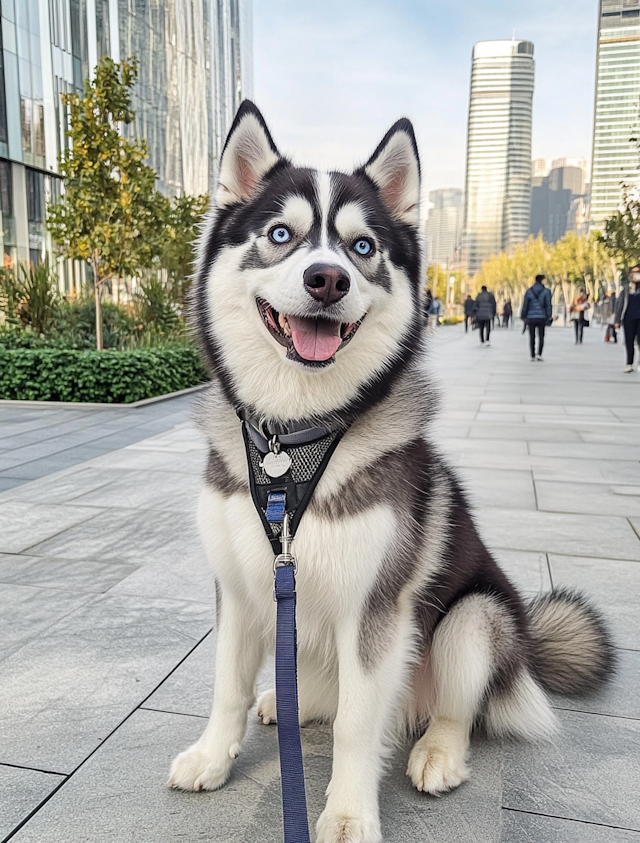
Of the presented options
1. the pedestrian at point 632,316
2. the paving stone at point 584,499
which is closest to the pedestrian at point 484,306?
the pedestrian at point 632,316

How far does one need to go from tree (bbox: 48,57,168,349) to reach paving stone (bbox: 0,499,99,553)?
24.7ft

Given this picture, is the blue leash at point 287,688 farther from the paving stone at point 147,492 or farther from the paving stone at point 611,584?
the paving stone at point 147,492

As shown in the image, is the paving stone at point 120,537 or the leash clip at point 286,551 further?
the paving stone at point 120,537

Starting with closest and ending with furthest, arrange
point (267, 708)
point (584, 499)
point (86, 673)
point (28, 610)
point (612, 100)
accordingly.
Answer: point (267, 708)
point (86, 673)
point (28, 610)
point (584, 499)
point (612, 100)

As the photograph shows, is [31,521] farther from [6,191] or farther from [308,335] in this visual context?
[6,191]

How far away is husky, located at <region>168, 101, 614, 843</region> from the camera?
1993 mm

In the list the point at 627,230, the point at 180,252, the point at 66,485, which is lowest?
the point at 66,485

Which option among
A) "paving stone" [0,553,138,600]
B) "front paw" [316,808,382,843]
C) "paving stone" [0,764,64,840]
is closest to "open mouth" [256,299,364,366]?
"front paw" [316,808,382,843]

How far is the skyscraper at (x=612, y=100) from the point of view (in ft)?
366

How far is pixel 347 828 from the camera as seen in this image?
195 centimetres

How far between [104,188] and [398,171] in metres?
11.0

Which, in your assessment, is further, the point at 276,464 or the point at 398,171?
the point at 398,171

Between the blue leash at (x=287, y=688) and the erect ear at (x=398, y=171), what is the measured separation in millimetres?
1023

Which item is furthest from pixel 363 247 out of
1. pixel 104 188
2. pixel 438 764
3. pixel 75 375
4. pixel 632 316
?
pixel 632 316
